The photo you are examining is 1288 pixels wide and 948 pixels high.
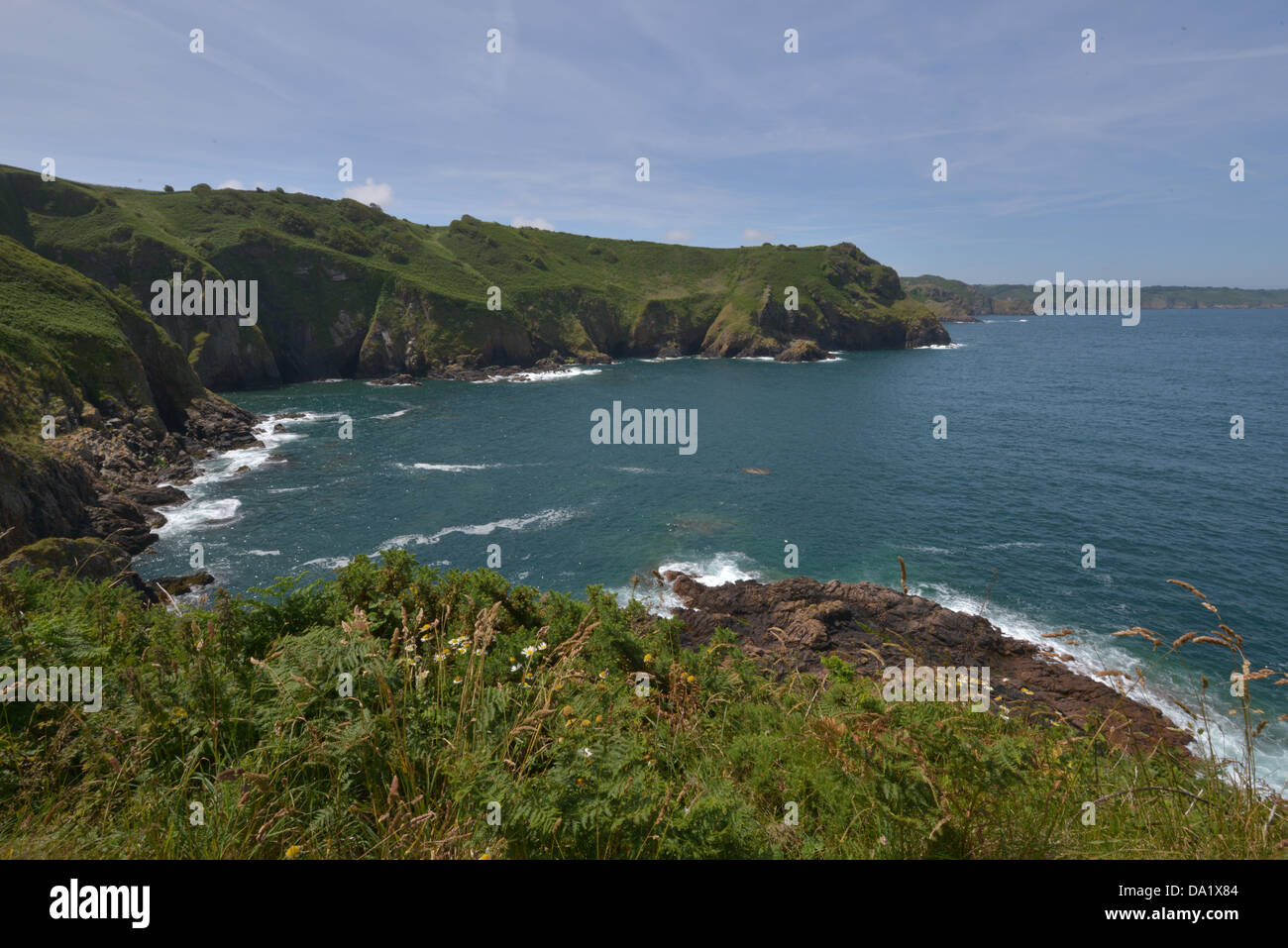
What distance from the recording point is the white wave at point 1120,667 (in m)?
20.0

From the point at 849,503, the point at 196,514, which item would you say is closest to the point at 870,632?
the point at 849,503

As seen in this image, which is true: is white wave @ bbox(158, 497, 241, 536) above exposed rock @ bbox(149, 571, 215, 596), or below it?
above

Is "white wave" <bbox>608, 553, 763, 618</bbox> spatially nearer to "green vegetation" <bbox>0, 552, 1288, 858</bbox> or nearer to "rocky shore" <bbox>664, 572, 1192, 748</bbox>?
"rocky shore" <bbox>664, 572, 1192, 748</bbox>

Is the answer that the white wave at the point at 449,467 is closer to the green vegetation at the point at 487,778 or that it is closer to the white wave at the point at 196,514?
the white wave at the point at 196,514

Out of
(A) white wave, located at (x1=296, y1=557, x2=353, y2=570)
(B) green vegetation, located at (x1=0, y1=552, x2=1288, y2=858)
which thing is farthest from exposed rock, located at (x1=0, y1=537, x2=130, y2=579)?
(B) green vegetation, located at (x1=0, y1=552, x2=1288, y2=858)

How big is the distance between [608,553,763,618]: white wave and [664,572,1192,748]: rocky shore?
0.73m

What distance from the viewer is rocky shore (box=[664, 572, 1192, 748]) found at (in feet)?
76.6

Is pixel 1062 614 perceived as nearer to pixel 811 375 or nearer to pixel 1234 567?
pixel 1234 567

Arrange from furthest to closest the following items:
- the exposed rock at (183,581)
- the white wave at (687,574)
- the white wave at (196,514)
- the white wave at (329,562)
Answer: the white wave at (196,514), the white wave at (329,562), the white wave at (687,574), the exposed rock at (183,581)

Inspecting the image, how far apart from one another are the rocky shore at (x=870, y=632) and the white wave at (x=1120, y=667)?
946 mm

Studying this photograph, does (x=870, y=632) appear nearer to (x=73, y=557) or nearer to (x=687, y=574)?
(x=687, y=574)

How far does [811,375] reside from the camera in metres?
106

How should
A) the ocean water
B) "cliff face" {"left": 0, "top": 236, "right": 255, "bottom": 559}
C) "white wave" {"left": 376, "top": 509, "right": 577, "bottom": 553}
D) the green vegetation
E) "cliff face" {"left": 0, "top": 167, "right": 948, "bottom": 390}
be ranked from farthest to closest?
"cliff face" {"left": 0, "top": 167, "right": 948, "bottom": 390} < "white wave" {"left": 376, "top": 509, "right": 577, "bottom": 553} < "cliff face" {"left": 0, "top": 236, "right": 255, "bottom": 559} < the ocean water < the green vegetation

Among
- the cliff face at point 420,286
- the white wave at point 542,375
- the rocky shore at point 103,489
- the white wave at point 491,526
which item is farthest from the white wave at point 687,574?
the white wave at point 542,375
